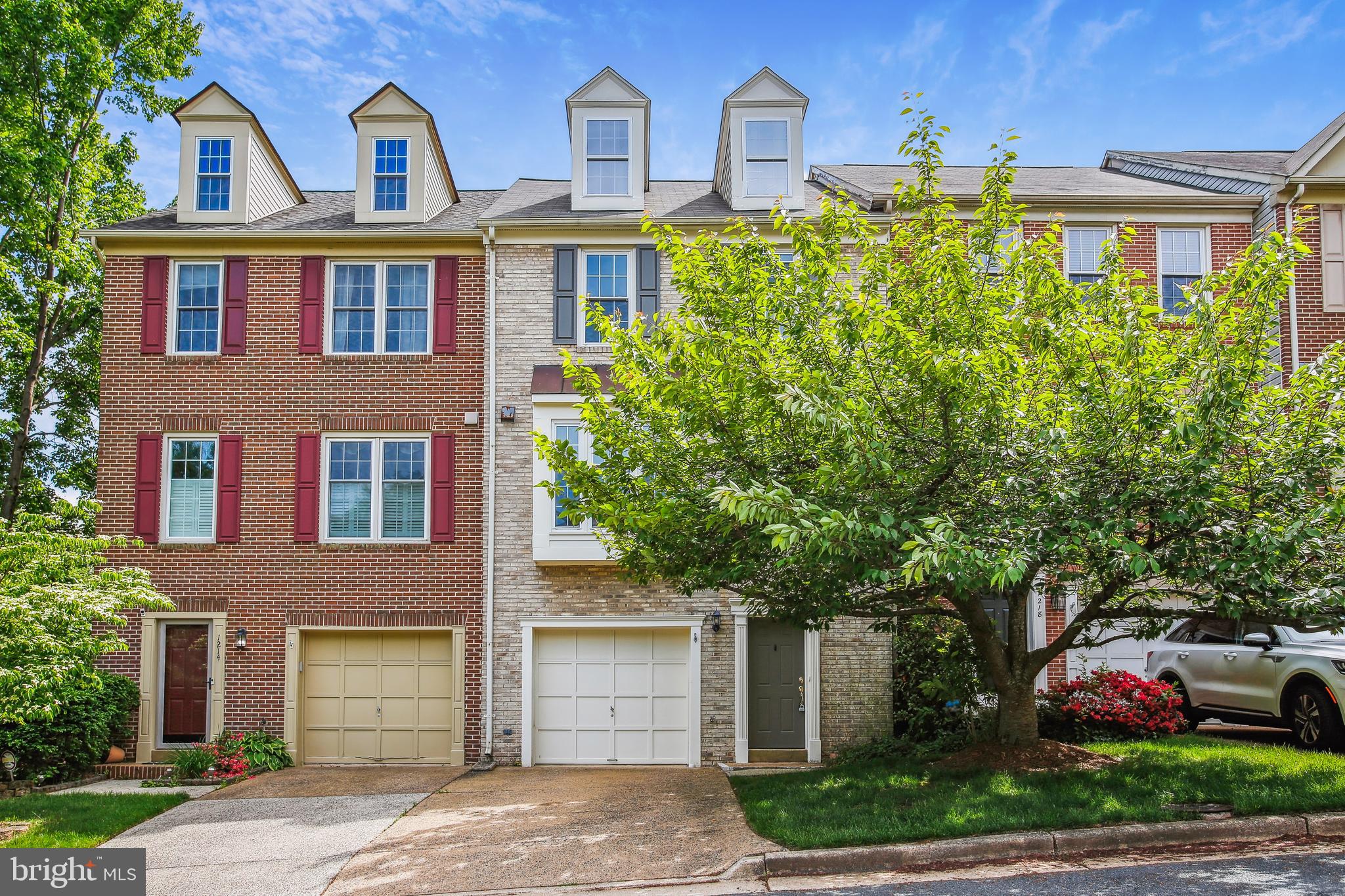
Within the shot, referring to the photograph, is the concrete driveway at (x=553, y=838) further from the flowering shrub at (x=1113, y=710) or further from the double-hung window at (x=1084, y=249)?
the double-hung window at (x=1084, y=249)

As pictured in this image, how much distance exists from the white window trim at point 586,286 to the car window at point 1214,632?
915 centimetres

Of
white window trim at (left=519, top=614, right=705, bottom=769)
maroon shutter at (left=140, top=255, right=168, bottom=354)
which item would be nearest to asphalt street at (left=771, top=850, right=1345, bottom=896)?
white window trim at (left=519, top=614, right=705, bottom=769)

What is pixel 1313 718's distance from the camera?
36.0 feet

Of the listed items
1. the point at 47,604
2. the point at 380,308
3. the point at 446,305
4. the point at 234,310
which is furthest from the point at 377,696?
the point at 234,310

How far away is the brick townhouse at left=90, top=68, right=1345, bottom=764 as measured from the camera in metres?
14.7

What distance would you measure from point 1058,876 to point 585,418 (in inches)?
239

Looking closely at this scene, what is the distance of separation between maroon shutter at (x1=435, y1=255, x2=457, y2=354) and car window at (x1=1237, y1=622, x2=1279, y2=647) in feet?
38.1

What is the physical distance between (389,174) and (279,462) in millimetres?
5079

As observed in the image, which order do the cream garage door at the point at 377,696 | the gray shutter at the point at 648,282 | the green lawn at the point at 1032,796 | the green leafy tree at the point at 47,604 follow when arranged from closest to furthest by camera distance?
the green lawn at the point at 1032,796
the green leafy tree at the point at 47,604
the cream garage door at the point at 377,696
the gray shutter at the point at 648,282

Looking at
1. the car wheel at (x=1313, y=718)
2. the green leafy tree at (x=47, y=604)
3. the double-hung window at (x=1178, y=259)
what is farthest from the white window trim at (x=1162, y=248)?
the green leafy tree at (x=47, y=604)

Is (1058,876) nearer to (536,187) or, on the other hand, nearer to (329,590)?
(329,590)

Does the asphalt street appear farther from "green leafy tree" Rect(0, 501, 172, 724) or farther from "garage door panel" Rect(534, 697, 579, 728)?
"garage door panel" Rect(534, 697, 579, 728)

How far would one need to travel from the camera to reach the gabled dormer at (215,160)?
52.7 feet

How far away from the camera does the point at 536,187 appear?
1812 cm
